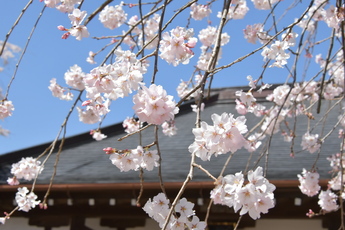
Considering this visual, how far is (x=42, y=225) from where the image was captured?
13.2ft

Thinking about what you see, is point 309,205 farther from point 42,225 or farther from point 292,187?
point 42,225

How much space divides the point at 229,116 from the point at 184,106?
585 centimetres

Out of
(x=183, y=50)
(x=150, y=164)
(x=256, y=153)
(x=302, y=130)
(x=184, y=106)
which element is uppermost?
(x=184, y=106)

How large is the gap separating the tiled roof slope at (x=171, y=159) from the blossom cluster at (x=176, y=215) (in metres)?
2.17

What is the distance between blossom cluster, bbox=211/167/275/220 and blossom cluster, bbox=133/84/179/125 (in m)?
0.22

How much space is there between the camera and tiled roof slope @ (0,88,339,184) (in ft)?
12.5

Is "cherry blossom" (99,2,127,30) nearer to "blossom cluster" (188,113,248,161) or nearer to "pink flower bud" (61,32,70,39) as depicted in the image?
"pink flower bud" (61,32,70,39)

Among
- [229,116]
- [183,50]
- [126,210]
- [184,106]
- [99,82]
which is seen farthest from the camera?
[184,106]

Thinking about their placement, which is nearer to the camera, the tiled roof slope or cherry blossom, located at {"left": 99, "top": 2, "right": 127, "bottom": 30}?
cherry blossom, located at {"left": 99, "top": 2, "right": 127, "bottom": 30}

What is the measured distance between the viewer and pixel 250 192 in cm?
113

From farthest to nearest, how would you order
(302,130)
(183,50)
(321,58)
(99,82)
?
(302,130) → (321,58) → (183,50) → (99,82)

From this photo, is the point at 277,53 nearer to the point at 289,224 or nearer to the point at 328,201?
the point at 328,201

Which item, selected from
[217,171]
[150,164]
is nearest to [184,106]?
[217,171]

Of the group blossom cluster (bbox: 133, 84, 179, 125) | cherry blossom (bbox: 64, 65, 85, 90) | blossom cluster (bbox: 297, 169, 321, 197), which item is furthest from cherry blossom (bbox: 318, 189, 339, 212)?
blossom cluster (bbox: 133, 84, 179, 125)
